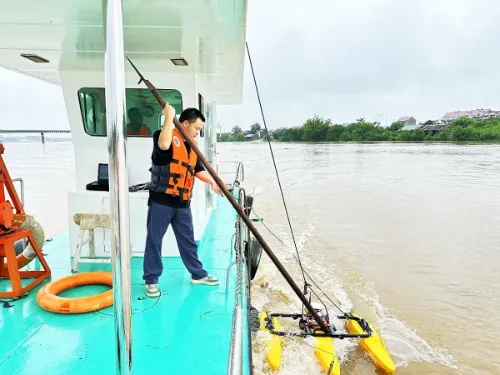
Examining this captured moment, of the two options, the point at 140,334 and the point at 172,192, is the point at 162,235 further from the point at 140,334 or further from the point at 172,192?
the point at 140,334

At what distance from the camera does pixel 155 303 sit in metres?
3.12

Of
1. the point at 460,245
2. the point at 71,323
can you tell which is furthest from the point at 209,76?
the point at 460,245

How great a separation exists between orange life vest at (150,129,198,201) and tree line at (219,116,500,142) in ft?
184

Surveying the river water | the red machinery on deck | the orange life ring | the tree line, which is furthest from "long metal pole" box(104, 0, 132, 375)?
the tree line

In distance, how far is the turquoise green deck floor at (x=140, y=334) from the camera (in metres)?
2.31

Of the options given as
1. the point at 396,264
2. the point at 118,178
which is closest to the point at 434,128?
the point at 396,264

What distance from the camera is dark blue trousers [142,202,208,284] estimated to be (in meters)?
3.07

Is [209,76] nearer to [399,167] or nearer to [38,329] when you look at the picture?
[38,329]

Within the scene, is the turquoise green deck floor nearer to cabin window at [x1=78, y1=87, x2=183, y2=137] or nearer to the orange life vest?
the orange life vest

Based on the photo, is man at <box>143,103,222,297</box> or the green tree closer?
man at <box>143,103,222,297</box>

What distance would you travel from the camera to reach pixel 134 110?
14.3 feet

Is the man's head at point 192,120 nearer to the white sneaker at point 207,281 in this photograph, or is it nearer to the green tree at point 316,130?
the white sneaker at point 207,281

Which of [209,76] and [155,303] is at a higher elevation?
[209,76]

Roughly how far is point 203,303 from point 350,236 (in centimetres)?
768
